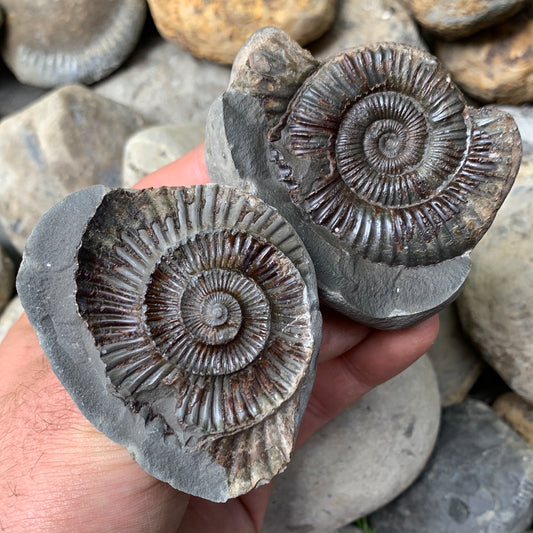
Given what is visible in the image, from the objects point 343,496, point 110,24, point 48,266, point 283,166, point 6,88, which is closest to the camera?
point 48,266

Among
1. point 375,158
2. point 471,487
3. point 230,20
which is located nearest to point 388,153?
point 375,158

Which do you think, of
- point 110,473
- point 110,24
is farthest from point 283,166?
point 110,24

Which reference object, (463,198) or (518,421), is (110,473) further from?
(518,421)

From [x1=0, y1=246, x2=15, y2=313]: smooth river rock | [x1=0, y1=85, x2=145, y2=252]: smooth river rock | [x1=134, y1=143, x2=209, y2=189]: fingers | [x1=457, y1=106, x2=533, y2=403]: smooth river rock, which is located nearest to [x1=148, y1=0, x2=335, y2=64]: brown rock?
[x1=0, y1=85, x2=145, y2=252]: smooth river rock

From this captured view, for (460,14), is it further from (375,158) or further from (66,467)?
(66,467)

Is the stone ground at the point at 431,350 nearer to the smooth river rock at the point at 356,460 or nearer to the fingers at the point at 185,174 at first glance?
the smooth river rock at the point at 356,460

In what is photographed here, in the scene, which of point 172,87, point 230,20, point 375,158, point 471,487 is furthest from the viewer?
point 172,87
